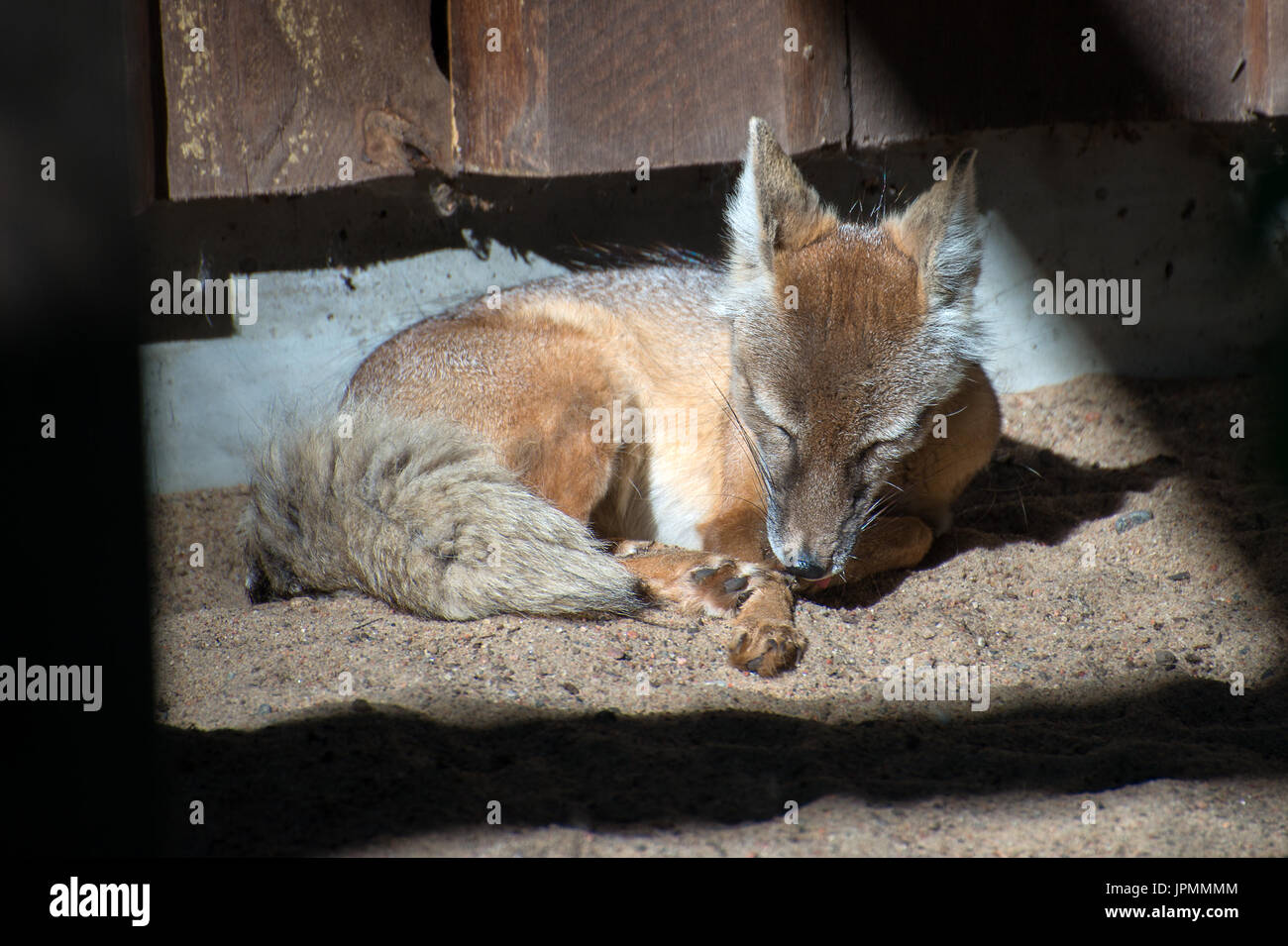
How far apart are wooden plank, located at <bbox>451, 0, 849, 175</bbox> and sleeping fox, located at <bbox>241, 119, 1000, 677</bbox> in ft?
1.73

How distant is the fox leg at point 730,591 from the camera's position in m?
3.34

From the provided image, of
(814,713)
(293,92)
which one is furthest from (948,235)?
(293,92)

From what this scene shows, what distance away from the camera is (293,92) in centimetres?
425

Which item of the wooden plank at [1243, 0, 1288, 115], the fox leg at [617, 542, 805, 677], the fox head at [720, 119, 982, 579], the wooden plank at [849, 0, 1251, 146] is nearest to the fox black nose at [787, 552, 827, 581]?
the fox head at [720, 119, 982, 579]

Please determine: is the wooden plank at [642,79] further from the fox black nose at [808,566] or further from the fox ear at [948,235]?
the fox black nose at [808,566]

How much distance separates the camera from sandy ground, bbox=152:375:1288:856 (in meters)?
2.21

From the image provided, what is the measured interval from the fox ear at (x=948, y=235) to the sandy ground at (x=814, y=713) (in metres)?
1.10

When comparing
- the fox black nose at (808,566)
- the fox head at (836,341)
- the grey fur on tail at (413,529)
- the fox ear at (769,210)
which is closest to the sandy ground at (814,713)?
the grey fur on tail at (413,529)

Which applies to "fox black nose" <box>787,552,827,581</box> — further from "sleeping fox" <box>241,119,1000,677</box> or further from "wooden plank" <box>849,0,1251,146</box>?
"wooden plank" <box>849,0,1251,146</box>

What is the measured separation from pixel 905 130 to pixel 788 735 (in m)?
2.80

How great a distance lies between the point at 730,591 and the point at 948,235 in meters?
1.47

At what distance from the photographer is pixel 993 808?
7.67 feet

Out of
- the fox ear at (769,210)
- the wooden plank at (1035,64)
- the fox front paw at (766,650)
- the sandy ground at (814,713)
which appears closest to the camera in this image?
the sandy ground at (814,713)

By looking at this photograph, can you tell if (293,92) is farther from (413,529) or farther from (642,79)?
(413,529)
